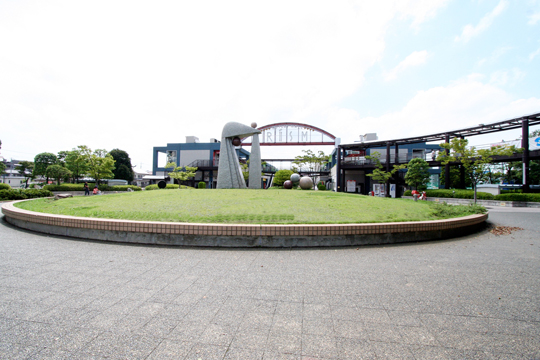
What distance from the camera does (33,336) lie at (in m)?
2.17

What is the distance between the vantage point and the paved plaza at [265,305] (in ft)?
6.81

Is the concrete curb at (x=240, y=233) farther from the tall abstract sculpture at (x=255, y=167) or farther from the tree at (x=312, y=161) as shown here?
the tree at (x=312, y=161)

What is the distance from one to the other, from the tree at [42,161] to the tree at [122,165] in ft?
31.9

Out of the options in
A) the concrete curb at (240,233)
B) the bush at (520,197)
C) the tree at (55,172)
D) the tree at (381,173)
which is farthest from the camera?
the tree at (55,172)

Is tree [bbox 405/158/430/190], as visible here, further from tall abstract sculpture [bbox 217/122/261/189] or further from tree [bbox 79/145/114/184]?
tree [bbox 79/145/114/184]

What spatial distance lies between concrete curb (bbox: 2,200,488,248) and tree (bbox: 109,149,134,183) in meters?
51.3

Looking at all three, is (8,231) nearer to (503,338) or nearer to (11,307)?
(11,307)

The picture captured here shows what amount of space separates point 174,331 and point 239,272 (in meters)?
1.56

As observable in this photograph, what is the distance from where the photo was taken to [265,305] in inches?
109

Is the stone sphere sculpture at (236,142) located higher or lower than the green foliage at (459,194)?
higher

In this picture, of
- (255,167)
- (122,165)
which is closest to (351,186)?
(255,167)

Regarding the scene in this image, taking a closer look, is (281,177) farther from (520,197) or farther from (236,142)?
(520,197)

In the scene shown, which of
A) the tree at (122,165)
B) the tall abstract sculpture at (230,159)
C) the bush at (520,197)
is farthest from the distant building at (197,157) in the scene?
the bush at (520,197)

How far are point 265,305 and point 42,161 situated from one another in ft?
202
